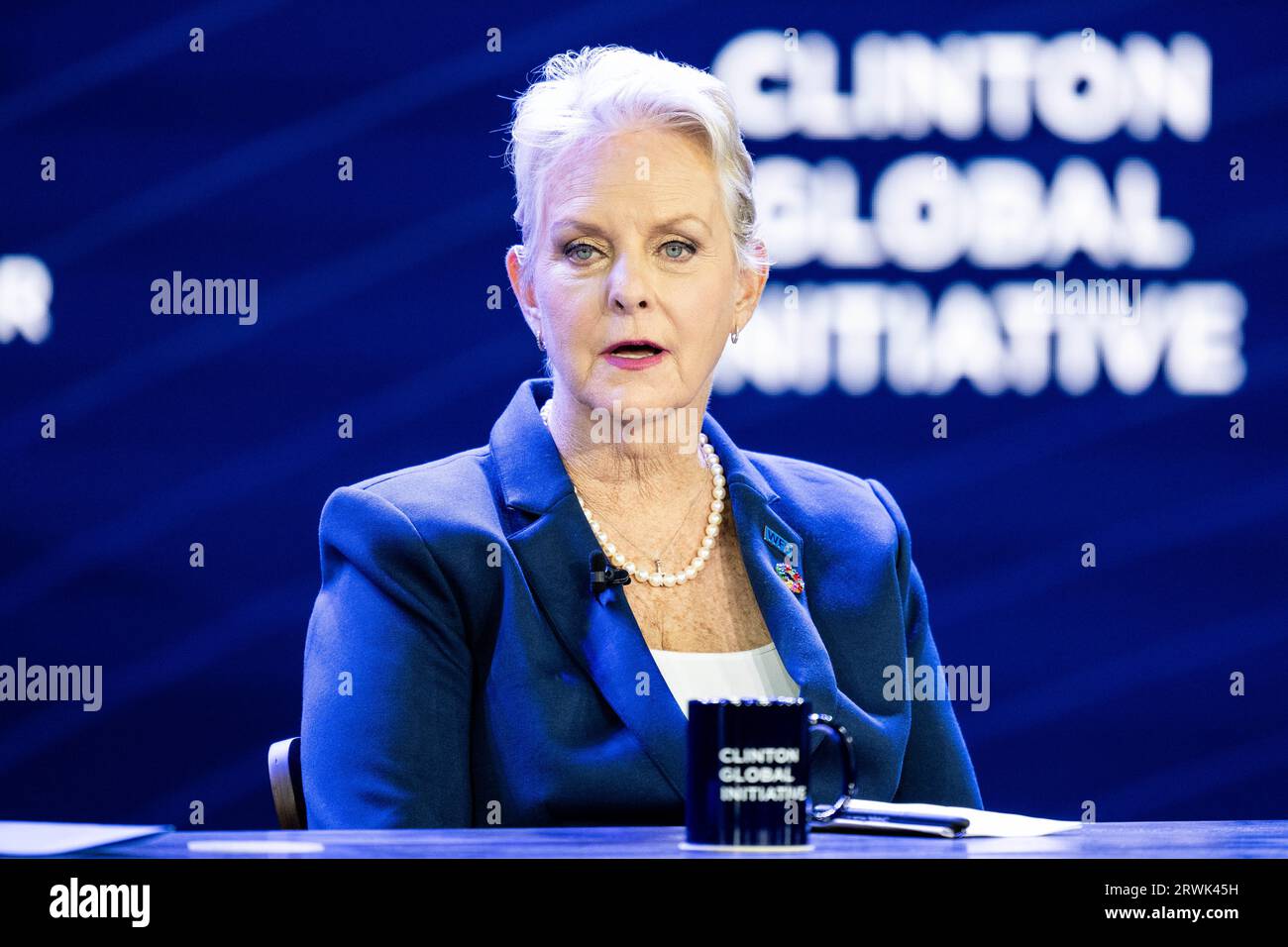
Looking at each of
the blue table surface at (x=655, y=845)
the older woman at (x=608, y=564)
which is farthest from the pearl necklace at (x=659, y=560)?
the blue table surface at (x=655, y=845)

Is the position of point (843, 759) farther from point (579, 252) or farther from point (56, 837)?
point (579, 252)

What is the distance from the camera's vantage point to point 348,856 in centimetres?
103

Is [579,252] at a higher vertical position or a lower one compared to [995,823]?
higher

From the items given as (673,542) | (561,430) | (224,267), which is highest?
(224,267)

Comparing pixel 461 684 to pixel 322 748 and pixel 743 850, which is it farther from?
pixel 743 850

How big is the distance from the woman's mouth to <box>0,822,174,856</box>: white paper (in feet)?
3.58

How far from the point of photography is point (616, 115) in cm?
224

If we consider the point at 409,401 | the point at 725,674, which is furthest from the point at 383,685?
the point at 409,401

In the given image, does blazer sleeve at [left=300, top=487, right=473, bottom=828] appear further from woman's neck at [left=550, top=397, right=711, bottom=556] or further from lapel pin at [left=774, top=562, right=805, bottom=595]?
lapel pin at [left=774, top=562, right=805, bottom=595]

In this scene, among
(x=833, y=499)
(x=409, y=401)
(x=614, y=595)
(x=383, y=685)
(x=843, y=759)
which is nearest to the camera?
(x=843, y=759)

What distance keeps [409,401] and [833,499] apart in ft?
5.24

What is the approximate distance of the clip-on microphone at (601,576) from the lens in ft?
6.75

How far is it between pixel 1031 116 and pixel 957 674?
134 centimetres
